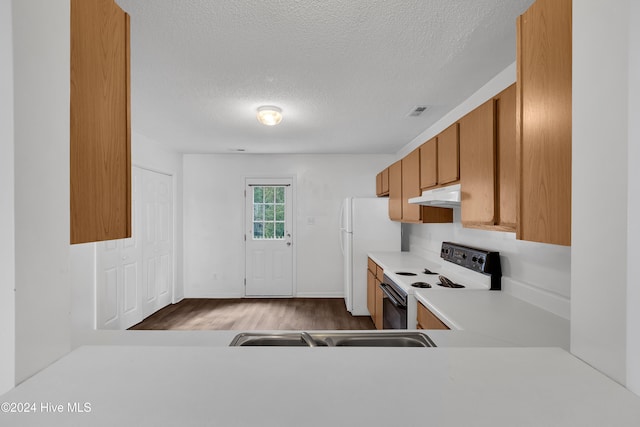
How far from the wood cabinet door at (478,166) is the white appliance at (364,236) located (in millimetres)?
2052

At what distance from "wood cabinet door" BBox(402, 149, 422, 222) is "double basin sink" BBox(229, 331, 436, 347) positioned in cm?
167

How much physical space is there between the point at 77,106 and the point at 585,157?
1.31m

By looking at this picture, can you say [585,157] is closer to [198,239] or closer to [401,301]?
[401,301]

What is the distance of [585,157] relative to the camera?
678mm

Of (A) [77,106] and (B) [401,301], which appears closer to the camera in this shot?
(A) [77,106]

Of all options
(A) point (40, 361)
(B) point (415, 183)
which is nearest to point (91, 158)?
(A) point (40, 361)

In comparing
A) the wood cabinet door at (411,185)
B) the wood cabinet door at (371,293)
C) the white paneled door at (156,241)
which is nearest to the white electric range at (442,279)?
the wood cabinet door at (411,185)

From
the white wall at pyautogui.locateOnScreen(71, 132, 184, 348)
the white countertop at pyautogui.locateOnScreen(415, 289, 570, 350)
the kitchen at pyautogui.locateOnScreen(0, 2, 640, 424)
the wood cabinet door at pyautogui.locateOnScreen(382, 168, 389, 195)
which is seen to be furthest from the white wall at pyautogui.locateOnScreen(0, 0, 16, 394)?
the wood cabinet door at pyautogui.locateOnScreen(382, 168, 389, 195)

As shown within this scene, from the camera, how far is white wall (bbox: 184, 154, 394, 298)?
4691 mm

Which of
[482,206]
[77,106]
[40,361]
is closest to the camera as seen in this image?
[40,361]

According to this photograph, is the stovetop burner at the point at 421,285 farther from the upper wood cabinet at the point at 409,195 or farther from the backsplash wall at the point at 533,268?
the upper wood cabinet at the point at 409,195

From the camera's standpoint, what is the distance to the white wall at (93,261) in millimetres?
2564

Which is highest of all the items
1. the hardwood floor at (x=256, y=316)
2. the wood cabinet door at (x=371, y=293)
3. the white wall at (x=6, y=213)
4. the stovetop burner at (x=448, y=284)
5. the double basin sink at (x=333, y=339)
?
the white wall at (x=6, y=213)

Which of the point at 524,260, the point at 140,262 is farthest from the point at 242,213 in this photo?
the point at 524,260
